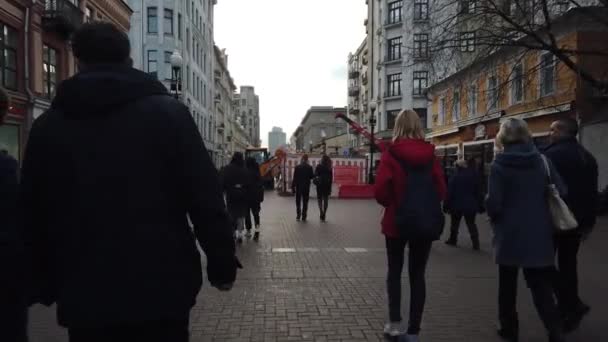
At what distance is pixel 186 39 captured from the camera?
4806 centimetres

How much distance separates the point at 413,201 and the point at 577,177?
5.66 ft

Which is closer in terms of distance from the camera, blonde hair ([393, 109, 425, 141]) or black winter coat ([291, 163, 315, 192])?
blonde hair ([393, 109, 425, 141])

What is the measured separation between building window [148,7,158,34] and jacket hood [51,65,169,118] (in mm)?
45736

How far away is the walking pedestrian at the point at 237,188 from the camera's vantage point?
9539 millimetres

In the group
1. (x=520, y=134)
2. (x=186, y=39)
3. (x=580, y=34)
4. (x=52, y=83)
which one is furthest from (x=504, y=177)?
(x=186, y=39)

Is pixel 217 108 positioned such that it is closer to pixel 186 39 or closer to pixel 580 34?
pixel 186 39

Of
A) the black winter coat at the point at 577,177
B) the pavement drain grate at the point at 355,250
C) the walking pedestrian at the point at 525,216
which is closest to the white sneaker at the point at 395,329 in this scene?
the walking pedestrian at the point at 525,216

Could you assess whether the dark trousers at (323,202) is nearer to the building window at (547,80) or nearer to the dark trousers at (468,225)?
the dark trousers at (468,225)

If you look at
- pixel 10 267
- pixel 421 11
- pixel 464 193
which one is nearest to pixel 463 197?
pixel 464 193

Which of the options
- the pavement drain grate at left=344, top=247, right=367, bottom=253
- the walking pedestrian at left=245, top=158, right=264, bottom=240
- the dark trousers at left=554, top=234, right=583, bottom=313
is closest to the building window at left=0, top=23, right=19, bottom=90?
the walking pedestrian at left=245, top=158, right=264, bottom=240

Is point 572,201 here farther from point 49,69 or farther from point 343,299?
point 49,69

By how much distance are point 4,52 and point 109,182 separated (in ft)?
62.1

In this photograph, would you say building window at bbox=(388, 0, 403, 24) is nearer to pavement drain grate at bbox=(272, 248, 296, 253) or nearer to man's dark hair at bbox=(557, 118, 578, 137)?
pavement drain grate at bbox=(272, 248, 296, 253)

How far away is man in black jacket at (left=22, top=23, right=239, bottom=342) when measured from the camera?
1.94 m
